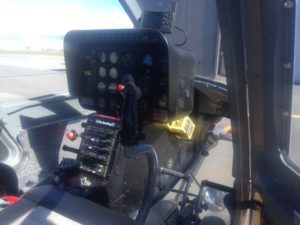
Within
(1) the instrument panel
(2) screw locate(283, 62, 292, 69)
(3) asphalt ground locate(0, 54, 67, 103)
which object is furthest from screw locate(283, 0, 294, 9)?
(3) asphalt ground locate(0, 54, 67, 103)

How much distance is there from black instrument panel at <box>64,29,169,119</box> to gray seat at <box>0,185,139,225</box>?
0.50 metres

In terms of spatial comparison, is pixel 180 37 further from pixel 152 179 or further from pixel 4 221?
pixel 4 221

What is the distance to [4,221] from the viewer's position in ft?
2.53

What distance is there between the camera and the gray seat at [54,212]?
2.56 feet

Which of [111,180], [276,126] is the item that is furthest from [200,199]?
[276,126]

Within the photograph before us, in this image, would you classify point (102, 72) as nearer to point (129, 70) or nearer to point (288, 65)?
point (129, 70)

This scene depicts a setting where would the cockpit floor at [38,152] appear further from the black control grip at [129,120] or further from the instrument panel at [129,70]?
the black control grip at [129,120]

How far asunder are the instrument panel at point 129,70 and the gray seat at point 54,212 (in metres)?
0.49

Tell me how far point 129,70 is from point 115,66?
82 millimetres

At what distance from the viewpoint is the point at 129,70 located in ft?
4.53

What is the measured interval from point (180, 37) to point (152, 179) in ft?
2.72

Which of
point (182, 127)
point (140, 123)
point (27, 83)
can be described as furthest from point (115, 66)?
point (27, 83)

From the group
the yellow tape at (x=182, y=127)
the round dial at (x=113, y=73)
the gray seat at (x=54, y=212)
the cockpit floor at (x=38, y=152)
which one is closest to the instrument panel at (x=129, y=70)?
the round dial at (x=113, y=73)

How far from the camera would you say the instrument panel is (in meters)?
1.26
